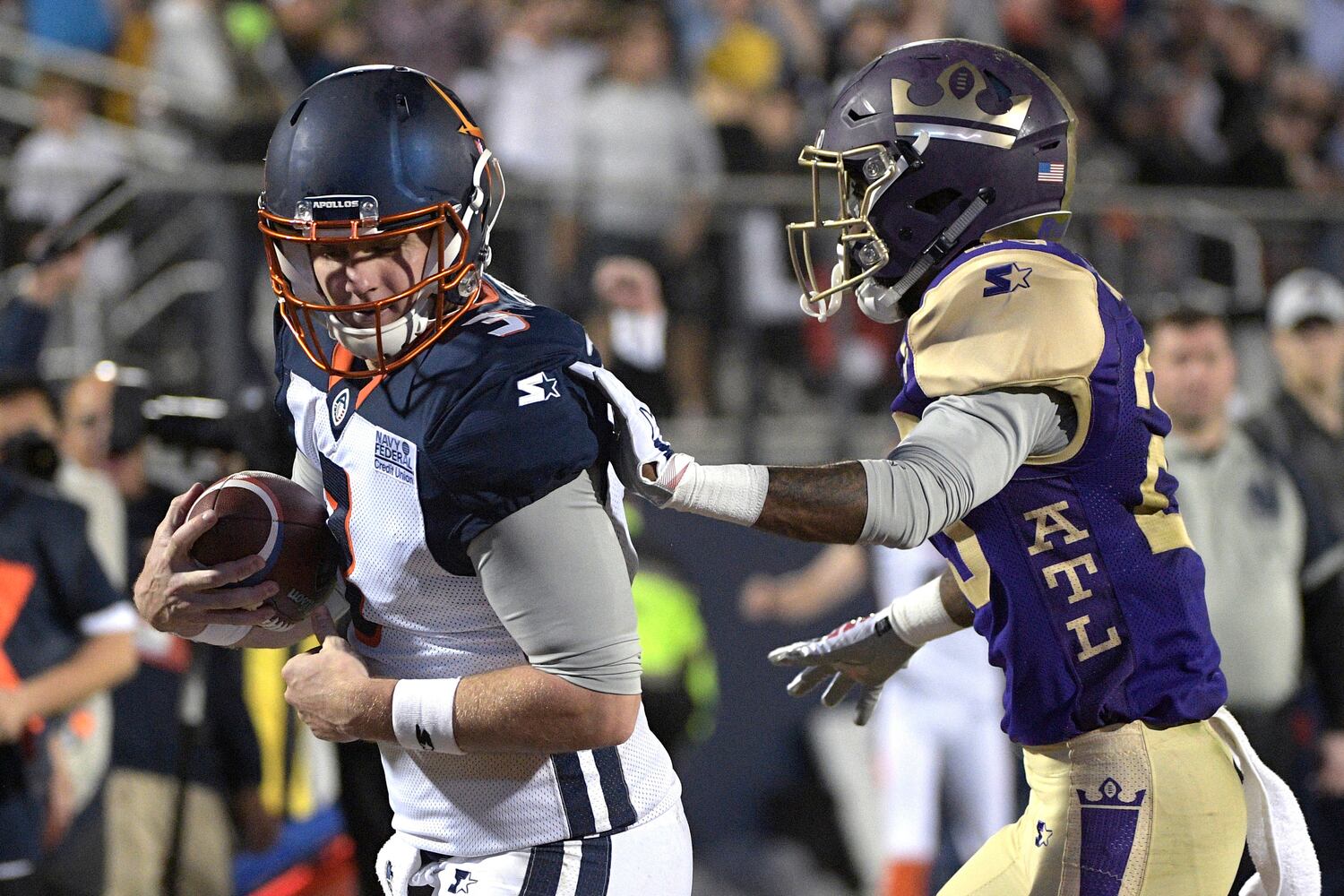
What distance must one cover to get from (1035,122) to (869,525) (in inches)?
33.3

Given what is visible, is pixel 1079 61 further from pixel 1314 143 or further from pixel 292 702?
pixel 292 702

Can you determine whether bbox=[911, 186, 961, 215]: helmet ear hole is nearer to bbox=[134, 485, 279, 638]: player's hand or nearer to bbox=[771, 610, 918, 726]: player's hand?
bbox=[771, 610, 918, 726]: player's hand

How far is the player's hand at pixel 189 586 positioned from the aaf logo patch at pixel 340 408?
0.76 ft

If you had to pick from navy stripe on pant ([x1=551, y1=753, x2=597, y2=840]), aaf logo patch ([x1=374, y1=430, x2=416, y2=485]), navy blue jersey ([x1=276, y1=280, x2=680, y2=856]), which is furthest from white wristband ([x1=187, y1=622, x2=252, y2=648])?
navy stripe on pant ([x1=551, y1=753, x2=597, y2=840])

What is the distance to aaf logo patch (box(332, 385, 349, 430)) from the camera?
2248mm

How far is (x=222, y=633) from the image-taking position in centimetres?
Answer: 243

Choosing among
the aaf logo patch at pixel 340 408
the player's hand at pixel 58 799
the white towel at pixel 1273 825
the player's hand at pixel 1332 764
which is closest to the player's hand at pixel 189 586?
the aaf logo patch at pixel 340 408

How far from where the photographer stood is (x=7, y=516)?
14.7ft

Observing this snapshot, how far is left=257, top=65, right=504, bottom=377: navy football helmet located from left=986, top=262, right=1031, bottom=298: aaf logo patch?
734 mm

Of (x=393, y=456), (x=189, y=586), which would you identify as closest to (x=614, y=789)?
(x=393, y=456)

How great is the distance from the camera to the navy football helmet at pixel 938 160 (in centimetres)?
261

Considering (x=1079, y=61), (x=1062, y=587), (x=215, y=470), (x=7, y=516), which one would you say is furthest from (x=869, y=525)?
(x=1079, y=61)

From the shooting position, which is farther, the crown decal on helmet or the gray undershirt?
the crown decal on helmet

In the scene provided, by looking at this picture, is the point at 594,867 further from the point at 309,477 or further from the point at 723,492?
the point at 309,477
